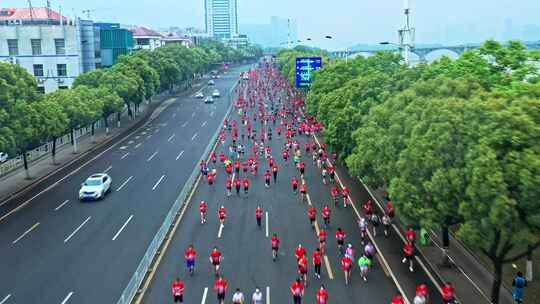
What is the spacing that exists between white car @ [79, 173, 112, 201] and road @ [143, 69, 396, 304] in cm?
645

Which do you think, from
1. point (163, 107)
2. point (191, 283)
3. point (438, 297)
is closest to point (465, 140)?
point (438, 297)

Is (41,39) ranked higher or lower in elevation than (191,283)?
higher

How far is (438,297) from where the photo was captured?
23.7 m

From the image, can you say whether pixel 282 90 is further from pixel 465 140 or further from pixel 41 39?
pixel 465 140

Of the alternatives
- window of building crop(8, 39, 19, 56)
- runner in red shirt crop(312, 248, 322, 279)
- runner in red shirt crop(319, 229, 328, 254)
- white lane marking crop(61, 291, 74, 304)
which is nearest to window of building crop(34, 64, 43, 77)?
window of building crop(8, 39, 19, 56)

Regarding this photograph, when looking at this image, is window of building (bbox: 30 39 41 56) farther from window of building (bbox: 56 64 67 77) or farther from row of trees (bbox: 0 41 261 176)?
row of trees (bbox: 0 41 261 176)

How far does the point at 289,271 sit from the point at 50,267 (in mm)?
11593

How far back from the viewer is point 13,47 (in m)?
88.5

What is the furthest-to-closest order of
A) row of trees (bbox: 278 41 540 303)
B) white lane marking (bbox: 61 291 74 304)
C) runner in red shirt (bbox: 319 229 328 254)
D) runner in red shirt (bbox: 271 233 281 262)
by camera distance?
1. runner in red shirt (bbox: 319 229 328 254)
2. runner in red shirt (bbox: 271 233 281 262)
3. white lane marking (bbox: 61 291 74 304)
4. row of trees (bbox: 278 41 540 303)

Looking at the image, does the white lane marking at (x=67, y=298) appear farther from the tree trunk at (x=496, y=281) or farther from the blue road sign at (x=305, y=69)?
the blue road sign at (x=305, y=69)

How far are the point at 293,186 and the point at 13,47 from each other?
217 ft

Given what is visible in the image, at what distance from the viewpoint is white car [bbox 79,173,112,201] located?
128ft

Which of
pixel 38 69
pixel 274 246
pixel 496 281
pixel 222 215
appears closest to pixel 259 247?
pixel 274 246

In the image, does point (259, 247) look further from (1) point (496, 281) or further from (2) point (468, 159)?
(2) point (468, 159)
